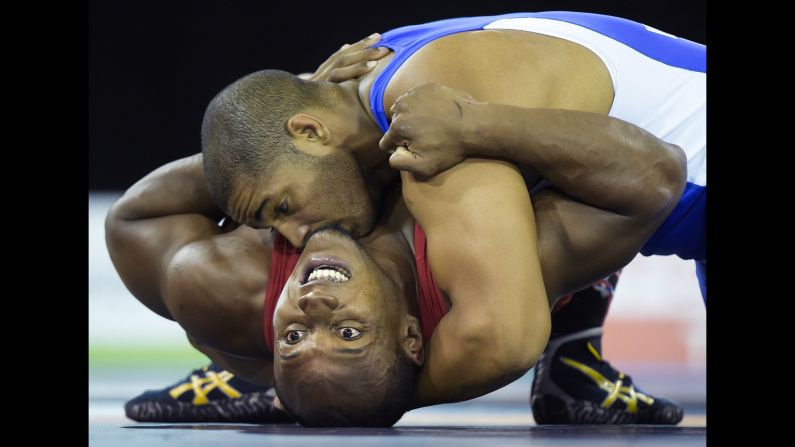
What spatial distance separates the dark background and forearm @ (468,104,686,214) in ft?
5.16

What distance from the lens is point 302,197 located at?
6.29ft

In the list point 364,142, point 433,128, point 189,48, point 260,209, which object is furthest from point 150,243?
point 189,48

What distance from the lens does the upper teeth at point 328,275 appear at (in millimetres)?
1799

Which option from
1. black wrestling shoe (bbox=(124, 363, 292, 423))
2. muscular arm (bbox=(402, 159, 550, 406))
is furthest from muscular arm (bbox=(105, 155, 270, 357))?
muscular arm (bbox=(402, 159, 550, 406))

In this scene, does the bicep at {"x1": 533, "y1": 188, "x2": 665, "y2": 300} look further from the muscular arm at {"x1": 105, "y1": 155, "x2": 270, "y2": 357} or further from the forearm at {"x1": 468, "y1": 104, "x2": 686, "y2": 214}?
the muscular arm at {"x1": 105, "y1": 155, "x2": 270, "y2": 357}

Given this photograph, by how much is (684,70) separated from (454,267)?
63 centimetres

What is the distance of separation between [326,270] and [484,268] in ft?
0.93

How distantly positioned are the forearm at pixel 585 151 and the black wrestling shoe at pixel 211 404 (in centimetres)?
92

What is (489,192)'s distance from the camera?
1715 millimetres

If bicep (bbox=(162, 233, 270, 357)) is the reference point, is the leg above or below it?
below

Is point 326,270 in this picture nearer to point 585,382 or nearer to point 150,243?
point 150,243

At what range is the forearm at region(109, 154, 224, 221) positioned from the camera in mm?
2223

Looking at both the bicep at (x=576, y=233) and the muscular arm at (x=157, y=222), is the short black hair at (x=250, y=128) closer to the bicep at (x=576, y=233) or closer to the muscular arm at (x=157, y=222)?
the muscular arm at (x=157, y=222)

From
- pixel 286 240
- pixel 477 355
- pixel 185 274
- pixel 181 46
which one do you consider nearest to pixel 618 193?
pixel 477 355
